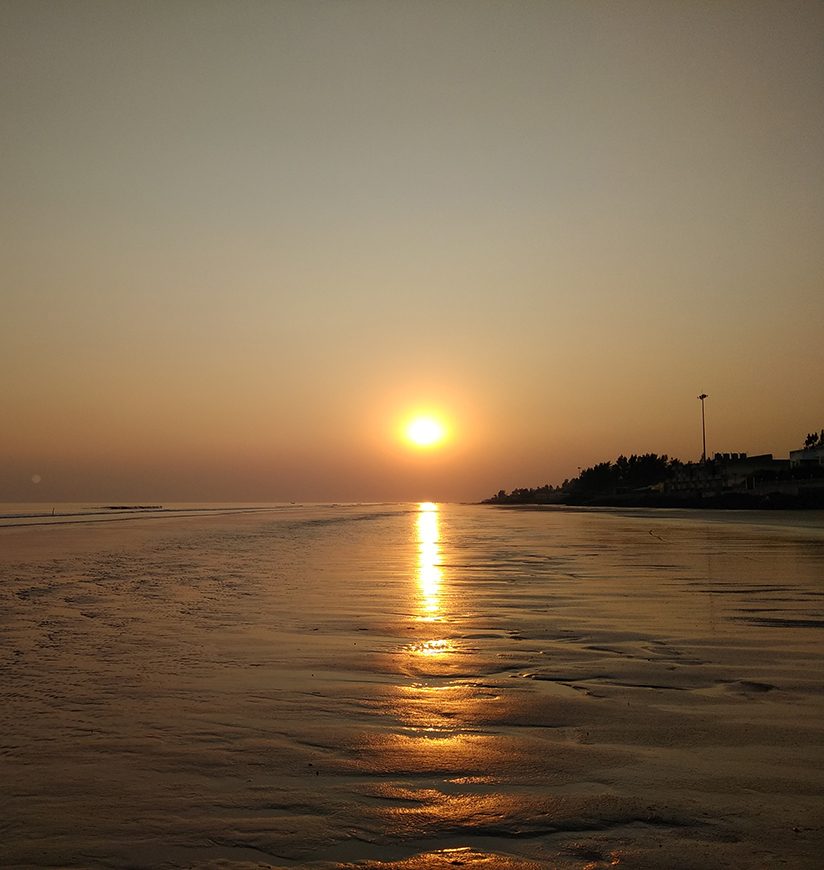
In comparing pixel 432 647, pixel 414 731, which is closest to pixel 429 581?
pixel 432 647

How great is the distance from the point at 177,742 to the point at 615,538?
92.9 ft

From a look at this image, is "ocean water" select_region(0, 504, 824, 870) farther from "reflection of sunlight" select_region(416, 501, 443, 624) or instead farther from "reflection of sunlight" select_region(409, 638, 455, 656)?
"reflection of sunlight" select_region(416, 501, 443, 624)

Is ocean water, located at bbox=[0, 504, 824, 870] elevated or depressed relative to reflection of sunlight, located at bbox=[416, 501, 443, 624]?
elevated

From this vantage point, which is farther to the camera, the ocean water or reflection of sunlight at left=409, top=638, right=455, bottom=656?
reflection of sunlight at left=409, top=638, right=455, bottom=656

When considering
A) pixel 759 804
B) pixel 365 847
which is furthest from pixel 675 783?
pixel 365 847

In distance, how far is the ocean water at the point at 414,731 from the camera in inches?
149

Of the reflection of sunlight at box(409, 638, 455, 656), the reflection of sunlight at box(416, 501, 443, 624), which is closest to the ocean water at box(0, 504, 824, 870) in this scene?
the reflection of sunlight at box(409, 638, 455, 656)

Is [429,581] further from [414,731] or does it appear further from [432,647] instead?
[414,731]

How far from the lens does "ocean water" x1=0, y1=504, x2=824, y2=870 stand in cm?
377

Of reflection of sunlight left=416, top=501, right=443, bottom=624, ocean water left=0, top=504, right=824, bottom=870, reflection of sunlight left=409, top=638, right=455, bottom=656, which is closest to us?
ocean water left=0, top=504, right=824, bottom=870

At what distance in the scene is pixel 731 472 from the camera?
436 ft

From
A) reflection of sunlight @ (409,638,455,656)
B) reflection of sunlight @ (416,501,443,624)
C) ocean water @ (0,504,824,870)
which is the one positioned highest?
ocean water @ (0,504,824,870)

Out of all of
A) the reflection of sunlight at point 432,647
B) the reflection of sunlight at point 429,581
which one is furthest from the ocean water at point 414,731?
the reflection of sunlight at point 429,581

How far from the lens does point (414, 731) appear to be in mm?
5582
